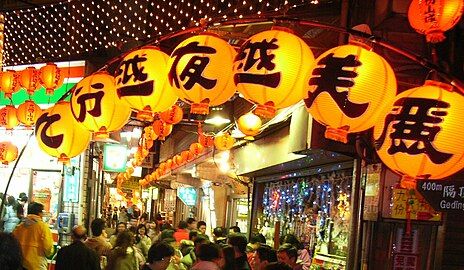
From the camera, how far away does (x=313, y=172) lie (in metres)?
14.0

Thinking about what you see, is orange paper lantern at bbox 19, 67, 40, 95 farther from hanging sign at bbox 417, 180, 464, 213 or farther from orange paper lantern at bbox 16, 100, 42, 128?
hanging sign at bbox 417, 180, 464, 213

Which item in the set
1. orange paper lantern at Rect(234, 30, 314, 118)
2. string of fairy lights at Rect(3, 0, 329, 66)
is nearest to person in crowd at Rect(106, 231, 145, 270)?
orange paper lantern at Rect(234, 30, 314, 118)

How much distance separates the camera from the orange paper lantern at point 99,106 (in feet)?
34.2

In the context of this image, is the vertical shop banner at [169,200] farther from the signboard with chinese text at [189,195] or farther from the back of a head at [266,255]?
the back of a head at [266,255]

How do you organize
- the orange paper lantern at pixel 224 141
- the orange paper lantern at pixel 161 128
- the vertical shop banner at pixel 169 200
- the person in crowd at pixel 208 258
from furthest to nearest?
the vertical shop banner at pixel 169 200 → the orange paper lantern at pixel 161 128 → the orange paper lantern at pixel 224 141 → the person in crowd at pixel 208 258

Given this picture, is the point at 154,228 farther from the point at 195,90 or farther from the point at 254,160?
the point at 195,90

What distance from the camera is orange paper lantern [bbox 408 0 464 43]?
776 centimetres

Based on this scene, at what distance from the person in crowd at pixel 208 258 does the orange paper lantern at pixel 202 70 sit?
183cm

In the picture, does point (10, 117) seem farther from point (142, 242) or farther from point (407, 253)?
point (407, 253)

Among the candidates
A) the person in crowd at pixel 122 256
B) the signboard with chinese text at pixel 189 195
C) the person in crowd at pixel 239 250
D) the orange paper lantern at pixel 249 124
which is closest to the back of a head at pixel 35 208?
the person in crowd at pixel 122 256

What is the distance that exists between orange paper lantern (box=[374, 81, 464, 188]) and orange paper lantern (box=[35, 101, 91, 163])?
622cm

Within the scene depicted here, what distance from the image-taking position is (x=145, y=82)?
9.38m

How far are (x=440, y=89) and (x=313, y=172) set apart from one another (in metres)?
6.81

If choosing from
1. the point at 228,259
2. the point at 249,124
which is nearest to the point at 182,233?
the point at 249,124
